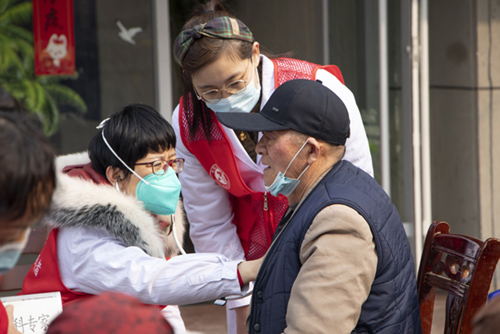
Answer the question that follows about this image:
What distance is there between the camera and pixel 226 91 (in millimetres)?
2492

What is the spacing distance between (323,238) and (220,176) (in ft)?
3.20

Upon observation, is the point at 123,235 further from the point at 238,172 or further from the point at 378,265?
the point at 378,265

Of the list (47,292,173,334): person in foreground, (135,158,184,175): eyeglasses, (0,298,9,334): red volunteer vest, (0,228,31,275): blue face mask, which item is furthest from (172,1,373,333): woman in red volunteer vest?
(47,292,173,334): person in foreground

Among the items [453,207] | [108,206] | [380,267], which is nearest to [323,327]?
[380,267]

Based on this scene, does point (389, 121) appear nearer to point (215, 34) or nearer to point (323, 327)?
point (215, 34)

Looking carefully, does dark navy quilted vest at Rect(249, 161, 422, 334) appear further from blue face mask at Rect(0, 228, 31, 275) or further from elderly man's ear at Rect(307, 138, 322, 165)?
blue face mask at Rect(0, 228, 31, 275)

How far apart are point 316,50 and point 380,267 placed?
11.0ft

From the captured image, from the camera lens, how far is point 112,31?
184 inches

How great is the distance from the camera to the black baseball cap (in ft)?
6.52

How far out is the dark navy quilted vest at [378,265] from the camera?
1880 mm

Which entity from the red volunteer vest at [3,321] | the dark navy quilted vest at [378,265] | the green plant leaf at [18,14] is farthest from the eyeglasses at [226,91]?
the green plant leaf at [18,14]

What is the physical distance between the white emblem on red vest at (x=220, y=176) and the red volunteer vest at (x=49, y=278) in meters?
0.74

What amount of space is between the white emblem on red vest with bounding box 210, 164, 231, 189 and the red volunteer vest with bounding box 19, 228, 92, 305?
74 cm

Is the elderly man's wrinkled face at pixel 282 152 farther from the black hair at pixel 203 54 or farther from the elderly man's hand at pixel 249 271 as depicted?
the black hair at pixel 203 54
